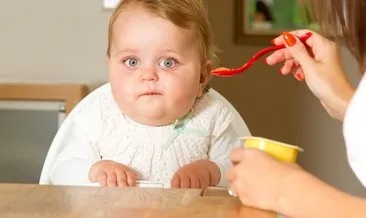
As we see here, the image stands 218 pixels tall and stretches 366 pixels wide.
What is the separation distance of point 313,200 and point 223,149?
2.02ft

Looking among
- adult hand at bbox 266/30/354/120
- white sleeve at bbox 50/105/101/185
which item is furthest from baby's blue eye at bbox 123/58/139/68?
adult hand at bbox 266/30/354/120

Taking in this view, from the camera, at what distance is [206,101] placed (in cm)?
163

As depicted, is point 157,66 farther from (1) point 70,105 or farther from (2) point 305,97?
(2) point 305,97

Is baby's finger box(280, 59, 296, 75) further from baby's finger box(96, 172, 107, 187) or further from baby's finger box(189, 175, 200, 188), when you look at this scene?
baby's finger box(96, 172, 107, 187)

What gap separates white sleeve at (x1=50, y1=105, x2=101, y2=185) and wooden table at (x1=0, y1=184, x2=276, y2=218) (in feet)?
1.20

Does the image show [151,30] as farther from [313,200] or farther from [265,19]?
[265,19]

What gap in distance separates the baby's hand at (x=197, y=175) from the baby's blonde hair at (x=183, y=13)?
0.23m

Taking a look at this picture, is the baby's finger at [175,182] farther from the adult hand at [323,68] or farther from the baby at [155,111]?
the adult hand at [323,68]

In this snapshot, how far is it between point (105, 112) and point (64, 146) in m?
0.14

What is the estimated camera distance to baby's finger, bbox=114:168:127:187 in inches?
53.2

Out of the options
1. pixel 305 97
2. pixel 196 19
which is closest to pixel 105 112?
pixel 196 19

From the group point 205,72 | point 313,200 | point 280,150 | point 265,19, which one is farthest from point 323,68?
point 265,19

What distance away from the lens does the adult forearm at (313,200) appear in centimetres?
95

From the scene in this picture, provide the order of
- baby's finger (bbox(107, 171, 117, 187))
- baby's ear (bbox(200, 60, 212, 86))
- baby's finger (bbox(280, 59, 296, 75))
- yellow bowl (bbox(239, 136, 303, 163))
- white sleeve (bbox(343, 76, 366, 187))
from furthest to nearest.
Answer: baby's ear (bbox(200, 60, 212, 86))
baby's finger (bbox(280, 59, 296, 75))
baby's finger (bbox(107, 171, 117, 187))
yellow bowl (bbox(239, 136, 303, 163))
white sleeve (bbox(343, 76, 366, 187))
